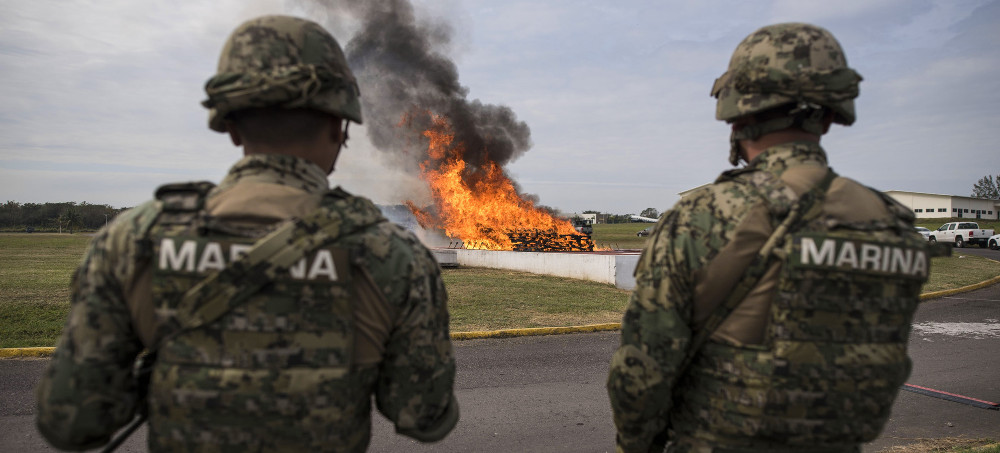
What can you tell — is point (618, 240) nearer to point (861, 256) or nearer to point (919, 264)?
point (919, 264)

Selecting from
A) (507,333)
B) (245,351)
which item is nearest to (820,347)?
(245,351)

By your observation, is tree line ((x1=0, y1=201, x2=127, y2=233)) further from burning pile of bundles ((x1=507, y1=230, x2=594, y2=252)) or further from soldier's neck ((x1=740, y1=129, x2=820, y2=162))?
soldier's neck ((x1=740, y1=129, x2=820, y2=162))

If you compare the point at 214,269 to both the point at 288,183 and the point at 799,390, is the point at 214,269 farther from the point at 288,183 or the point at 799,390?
the point at 799,390

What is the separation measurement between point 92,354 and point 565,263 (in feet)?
50.3

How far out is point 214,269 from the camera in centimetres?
147

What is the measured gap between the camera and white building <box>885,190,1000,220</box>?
200ft

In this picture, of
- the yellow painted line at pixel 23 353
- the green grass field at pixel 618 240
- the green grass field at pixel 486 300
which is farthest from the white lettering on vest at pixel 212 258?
the green grass field at pixel 618 240

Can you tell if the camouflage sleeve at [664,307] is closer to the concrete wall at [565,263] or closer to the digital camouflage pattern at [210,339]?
the digital camouflage pattern at [210,339]

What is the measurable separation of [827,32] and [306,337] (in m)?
1.83

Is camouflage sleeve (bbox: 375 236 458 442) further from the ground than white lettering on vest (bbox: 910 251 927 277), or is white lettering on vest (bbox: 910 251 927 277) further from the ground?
white lettering on vest (bbox: 910 251 927 277)

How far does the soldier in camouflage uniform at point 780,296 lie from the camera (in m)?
1.68

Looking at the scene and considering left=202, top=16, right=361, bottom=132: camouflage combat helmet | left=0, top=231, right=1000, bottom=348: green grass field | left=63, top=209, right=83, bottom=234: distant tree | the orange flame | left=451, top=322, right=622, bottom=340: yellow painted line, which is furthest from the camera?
left=63, top=209, right=83, bottom=234: distant tree

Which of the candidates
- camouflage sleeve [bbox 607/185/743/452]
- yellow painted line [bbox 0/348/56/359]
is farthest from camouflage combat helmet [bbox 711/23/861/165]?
yellow painted line [bbox 0/348/56/359]

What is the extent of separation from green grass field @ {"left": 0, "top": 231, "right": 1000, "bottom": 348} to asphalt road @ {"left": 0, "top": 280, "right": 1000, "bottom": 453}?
1.15 meters
